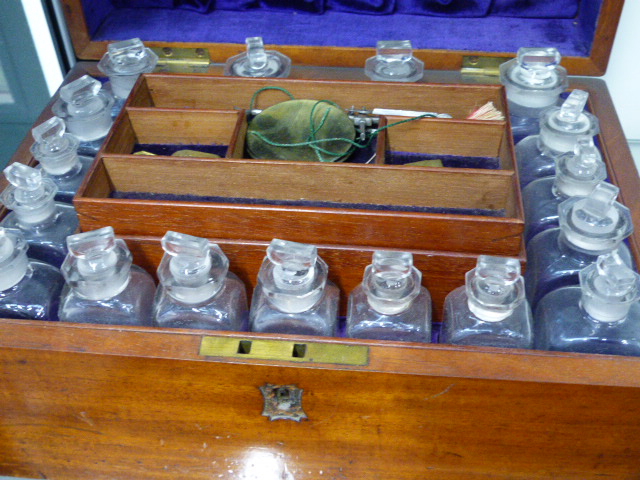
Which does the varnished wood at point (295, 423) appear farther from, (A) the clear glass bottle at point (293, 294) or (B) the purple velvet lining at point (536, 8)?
(B) the purple velvet lining at point (536, 8)

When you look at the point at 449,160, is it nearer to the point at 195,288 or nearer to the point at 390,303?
the point at 390,303

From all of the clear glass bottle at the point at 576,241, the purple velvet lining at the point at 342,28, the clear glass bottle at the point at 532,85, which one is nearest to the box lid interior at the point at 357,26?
the purple velvet lining at the point at 342,28

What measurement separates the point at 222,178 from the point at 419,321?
0.34 meters

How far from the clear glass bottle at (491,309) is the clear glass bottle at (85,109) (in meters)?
0.62

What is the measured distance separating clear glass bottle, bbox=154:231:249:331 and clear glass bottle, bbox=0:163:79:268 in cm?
19

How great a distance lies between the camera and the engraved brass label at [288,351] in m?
0.75

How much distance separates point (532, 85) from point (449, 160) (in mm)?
194

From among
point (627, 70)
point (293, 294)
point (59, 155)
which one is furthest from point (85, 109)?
point (627, 70)

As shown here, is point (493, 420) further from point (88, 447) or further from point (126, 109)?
point (126, 109)

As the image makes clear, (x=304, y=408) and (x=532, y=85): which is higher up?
(x=532, y=85)

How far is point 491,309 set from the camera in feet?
2.59

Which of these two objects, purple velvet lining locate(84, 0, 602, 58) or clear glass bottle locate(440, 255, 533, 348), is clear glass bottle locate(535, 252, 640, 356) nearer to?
clear glass bottle locate(440, 255, 533, 348)

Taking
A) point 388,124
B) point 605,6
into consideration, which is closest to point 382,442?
point 388,124

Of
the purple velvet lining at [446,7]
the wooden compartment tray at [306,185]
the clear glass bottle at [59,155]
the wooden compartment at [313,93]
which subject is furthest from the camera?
the purple velvet lining at [446,7]
